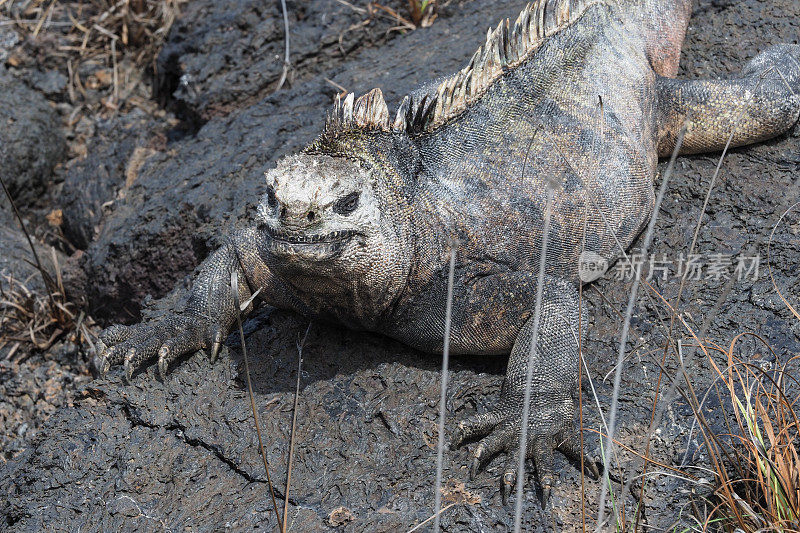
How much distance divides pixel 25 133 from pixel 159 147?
1250 millimetres

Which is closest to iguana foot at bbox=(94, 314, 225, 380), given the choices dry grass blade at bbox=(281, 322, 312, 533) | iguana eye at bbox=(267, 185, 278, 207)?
dry grass blade at bbox=(281, 322, 312, 533)

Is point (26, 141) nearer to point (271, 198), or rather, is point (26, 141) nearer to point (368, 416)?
point (271, 198)

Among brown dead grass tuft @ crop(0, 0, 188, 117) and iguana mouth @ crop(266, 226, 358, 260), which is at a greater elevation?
iguana mouth @ crop(266, 226, 358, 260)

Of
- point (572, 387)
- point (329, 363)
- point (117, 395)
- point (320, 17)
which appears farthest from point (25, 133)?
point (572, 387)

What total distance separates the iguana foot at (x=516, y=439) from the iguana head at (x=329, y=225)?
66 centimetres

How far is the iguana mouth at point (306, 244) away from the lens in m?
2.86

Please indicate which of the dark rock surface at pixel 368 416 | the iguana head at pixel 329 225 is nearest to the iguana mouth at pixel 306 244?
the iguana head at pixel 329 225

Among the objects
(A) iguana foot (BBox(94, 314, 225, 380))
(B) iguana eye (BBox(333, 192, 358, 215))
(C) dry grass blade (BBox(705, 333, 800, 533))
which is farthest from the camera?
(A) iguana foot (BBox(94, 314, 225, 380))

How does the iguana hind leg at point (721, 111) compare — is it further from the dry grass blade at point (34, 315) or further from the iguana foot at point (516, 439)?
the dry grass blade at point (34, 315)

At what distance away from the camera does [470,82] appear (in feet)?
12.2

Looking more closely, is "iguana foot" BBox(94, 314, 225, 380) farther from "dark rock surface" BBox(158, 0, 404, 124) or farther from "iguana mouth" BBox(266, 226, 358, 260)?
"dark rock surface" BBox(158, 0, 404, 124)

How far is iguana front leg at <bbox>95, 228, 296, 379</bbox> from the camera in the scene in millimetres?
3598

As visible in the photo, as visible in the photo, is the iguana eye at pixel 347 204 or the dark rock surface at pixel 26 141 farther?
the dark rock surface at pixel 26 141

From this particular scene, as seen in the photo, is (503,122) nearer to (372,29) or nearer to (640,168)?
(640,168)
